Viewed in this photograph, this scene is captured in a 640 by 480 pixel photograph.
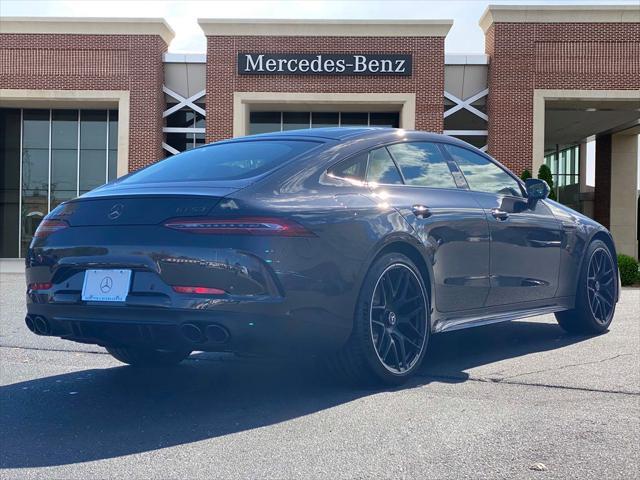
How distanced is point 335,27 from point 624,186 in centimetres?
Answer: 1643

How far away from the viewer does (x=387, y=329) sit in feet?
14.6

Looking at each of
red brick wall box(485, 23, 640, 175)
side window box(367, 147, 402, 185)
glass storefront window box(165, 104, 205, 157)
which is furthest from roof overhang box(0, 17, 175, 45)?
side window box(367, 147, 402, 185)

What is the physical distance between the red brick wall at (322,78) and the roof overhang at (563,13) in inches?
85.5

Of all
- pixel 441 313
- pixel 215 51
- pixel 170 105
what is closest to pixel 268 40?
pixel 215 51

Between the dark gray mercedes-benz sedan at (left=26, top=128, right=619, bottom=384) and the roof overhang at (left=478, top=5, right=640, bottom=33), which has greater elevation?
the roof overhang at (left=478, top=5, right=640, bottom=33)

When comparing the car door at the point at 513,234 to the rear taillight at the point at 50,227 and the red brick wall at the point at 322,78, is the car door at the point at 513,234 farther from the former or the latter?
the red brick wall at the point at 322,78

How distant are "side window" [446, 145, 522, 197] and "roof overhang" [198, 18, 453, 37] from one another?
20.4 meters

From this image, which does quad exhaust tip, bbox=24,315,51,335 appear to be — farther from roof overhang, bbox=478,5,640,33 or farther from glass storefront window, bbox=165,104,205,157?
roof overhang, bbox=478,5,640,33

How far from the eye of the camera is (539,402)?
13.7 feet

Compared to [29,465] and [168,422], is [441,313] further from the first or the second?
[29,465]

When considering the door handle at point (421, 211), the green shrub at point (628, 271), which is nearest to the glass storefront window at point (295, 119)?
the green shrub at point (628, 271)

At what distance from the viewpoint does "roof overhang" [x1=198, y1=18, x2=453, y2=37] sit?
25.4 meters

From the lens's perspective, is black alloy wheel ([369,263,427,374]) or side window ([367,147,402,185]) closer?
black alloy wheel ([369,263,427,374])

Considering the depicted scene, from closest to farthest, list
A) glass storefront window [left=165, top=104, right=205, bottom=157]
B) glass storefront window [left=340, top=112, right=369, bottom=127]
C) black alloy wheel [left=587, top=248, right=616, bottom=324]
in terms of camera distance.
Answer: black alloy wheel [left=587, top=248, right=616, bottom=324], glass storefront window [left=165, top=104, right=205, bottom=157], glass storefront window [left=340, top=112, right=369, bottom=127]
